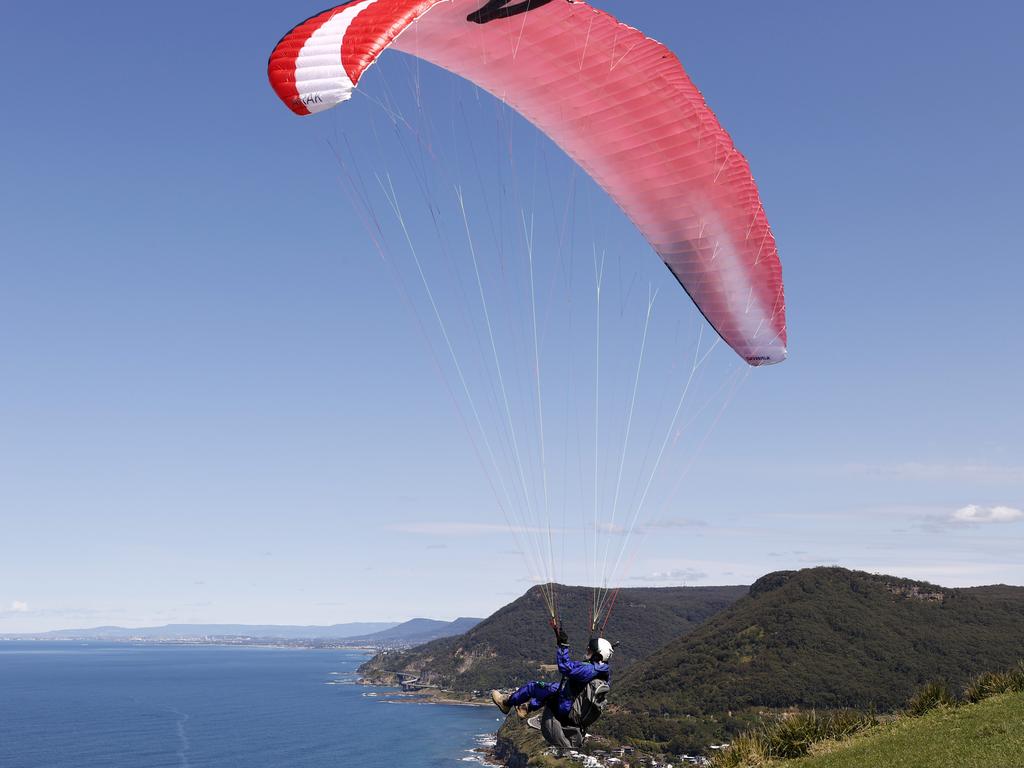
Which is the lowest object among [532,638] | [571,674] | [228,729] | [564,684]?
[228,729]

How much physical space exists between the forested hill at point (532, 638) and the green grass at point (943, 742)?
479ft

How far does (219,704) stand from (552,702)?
505 feet

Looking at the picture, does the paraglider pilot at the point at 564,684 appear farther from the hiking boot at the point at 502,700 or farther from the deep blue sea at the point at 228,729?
the deep blue sea at the point at 228,729

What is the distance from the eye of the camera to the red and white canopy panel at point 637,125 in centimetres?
1096

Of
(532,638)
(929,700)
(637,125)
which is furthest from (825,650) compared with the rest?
(637,125)

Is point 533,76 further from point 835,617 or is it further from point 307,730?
point 307,730

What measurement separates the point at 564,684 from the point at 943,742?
7302 millimetres

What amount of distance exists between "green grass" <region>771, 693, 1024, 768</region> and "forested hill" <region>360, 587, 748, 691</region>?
146013mm

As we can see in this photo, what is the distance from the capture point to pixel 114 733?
109 meters

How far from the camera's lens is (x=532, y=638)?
585 feet

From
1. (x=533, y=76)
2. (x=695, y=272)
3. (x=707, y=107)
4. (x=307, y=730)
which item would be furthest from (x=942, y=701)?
(x=307, y=730)

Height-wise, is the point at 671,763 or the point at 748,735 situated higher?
the point at 748,735

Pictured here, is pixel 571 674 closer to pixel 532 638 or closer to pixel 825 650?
pixel 825 650

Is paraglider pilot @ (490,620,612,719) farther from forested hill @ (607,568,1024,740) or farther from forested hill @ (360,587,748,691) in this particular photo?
forested hill @ (360,587,748,691)
